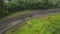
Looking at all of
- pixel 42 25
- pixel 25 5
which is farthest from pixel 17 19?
pixel 25 5

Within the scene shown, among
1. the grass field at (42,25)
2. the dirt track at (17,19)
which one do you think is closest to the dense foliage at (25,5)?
the dirt track at (17,19)

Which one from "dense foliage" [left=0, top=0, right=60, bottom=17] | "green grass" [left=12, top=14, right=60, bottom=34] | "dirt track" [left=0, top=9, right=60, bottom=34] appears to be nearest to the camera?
"green grass" [left=12, top=14, right=60, bottom=34]

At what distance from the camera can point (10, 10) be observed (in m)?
10.5

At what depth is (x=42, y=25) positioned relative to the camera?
8.98 metres

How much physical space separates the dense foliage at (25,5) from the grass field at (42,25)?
5.43 feet

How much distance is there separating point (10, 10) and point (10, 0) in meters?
1.16

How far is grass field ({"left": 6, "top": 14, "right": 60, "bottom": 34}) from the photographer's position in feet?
27.7

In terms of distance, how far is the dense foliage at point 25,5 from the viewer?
10.3 m

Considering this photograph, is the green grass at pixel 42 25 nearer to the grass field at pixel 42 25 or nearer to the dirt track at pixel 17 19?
the grass field at pixel 42 25

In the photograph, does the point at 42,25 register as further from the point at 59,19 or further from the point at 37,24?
the point at 59,19

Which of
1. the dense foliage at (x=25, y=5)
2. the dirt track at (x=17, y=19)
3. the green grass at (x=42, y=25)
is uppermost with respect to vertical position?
the dense foliage at (x=25, y=5)

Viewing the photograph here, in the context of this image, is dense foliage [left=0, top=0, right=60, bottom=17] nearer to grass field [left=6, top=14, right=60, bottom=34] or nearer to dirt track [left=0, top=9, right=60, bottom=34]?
dirt track [left=0, top=9, right=60, bottom=34]

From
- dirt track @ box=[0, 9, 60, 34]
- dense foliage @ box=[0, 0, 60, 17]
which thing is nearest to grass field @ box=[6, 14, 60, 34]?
dirt track @ box=[0, 9, 60, 34]

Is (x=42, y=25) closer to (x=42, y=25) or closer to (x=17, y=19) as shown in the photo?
(x=42, y=25)
